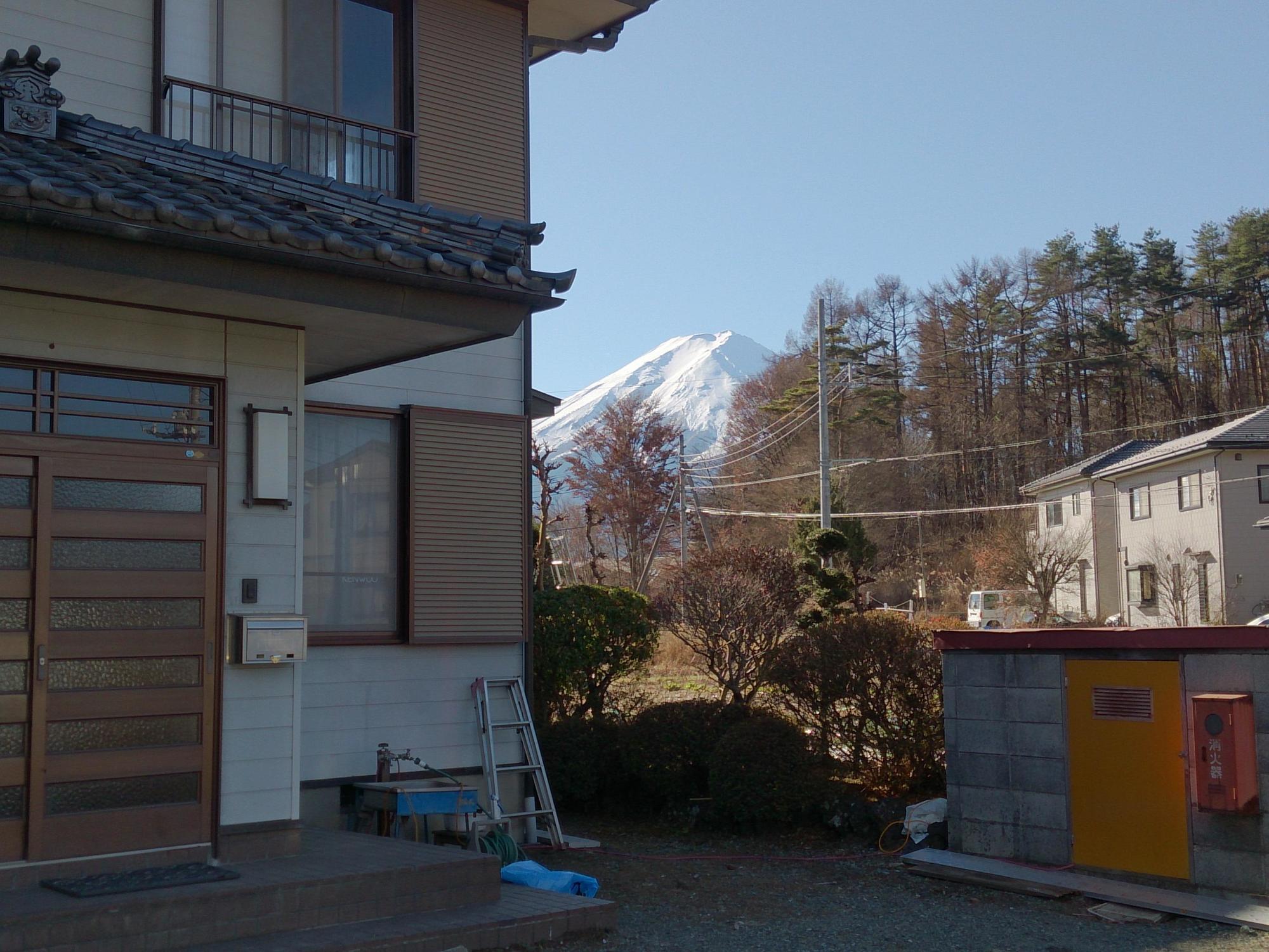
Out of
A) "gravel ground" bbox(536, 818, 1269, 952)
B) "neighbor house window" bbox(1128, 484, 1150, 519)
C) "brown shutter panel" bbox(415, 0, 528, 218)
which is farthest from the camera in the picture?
"neighbor house window" bbox(1128, 484, 1150, 519)

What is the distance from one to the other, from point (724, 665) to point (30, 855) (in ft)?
28.2

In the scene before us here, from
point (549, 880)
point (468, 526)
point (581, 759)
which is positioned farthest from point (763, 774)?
point (468, 526)

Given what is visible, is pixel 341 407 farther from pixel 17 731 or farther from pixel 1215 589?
pixel 1215 589

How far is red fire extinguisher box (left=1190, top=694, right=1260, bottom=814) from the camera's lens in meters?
7.29

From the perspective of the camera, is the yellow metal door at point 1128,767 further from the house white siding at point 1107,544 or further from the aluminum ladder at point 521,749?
the house white siding at point 1107,544

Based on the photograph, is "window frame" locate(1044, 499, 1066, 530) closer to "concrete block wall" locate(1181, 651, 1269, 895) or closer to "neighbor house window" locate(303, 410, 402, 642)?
"concrete block wall" locate(1181, 651, 1269, 895)

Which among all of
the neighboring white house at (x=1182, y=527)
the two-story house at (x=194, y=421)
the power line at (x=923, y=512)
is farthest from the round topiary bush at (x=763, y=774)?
the neighboring white house at (x=1182, y=527)

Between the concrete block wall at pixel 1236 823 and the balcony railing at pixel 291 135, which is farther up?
the balcony railing at pixel 291 135

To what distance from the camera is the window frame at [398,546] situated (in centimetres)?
894

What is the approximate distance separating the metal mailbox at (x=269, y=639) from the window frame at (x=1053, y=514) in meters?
41.0

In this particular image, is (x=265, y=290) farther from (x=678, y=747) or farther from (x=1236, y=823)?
(x=1236, y=823)

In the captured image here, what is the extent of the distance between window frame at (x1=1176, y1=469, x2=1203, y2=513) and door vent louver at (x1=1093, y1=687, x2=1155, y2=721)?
95.7 ft

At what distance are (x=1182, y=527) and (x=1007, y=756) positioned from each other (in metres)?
30.1

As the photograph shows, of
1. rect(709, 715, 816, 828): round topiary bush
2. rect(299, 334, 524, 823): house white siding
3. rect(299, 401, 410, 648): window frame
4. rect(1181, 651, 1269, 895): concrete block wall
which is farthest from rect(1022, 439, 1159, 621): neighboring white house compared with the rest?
rect(299, 401, 410, 648): window frame
